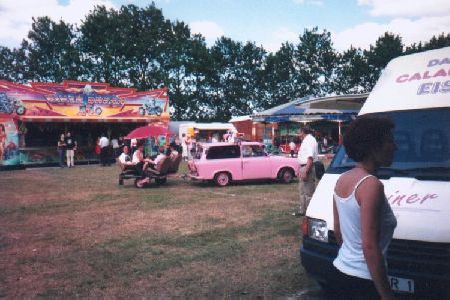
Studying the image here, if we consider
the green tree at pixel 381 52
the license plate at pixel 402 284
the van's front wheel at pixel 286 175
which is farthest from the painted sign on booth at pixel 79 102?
the green tree at pixel 381 52

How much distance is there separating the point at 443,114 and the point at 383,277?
302 centimetres

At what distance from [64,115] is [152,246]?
20.7m

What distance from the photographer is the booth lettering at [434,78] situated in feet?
14.9

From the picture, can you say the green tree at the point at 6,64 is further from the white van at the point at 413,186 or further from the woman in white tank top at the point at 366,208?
the woman in white tank top at the point at 366,208

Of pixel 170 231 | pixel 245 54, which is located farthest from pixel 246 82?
pixel 170 231

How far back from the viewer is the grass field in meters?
4.91

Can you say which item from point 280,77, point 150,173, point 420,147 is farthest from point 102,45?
point 420,147

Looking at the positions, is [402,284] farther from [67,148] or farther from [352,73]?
[352,73]

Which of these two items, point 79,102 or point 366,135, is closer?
point 366,135

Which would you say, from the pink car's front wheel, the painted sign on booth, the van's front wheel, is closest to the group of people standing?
the painted sign on booth

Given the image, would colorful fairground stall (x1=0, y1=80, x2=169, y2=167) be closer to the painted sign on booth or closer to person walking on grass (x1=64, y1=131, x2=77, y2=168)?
the painted sign on booth

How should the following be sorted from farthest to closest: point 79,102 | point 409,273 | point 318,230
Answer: point 79,102, point 318,230, point 409,273

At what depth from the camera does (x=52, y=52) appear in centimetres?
5394

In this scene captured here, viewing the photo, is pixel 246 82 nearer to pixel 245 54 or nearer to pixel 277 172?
pixel 245 54
